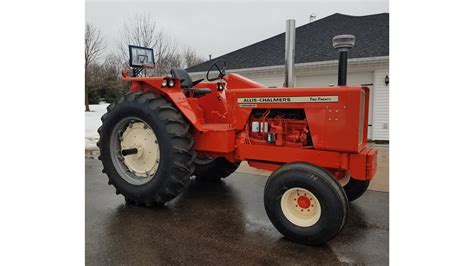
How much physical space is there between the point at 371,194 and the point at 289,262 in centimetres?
226

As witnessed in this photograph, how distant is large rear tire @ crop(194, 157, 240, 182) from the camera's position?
4.76m

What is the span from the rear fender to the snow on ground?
4946 mm

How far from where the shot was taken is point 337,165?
311 centimetres

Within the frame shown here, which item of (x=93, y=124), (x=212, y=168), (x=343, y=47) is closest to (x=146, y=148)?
(x=212, y=168)

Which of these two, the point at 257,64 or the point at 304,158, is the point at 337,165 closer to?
the point at 304,158

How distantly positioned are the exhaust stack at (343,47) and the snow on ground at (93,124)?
699cm

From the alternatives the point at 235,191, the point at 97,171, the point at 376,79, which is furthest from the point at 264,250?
the point at 376,79

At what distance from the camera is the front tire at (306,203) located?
8.78 feet

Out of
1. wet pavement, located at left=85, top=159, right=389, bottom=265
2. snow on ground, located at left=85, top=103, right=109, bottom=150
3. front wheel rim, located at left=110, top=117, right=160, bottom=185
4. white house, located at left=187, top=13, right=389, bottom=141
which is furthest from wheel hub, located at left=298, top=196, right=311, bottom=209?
snow on ground, located at left=85, top=103, right=109, bottom=150

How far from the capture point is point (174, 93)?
12.3 feet

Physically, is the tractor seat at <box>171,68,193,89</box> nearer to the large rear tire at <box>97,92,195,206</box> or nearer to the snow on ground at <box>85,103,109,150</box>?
the large rear tire at <box>97,92,195,206</box>

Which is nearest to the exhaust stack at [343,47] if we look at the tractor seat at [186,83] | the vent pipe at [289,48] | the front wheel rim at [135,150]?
the vent pipe at [289,48]

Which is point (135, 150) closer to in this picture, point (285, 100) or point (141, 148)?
point (141, 148)

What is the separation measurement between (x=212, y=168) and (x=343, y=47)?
8.48 feet
